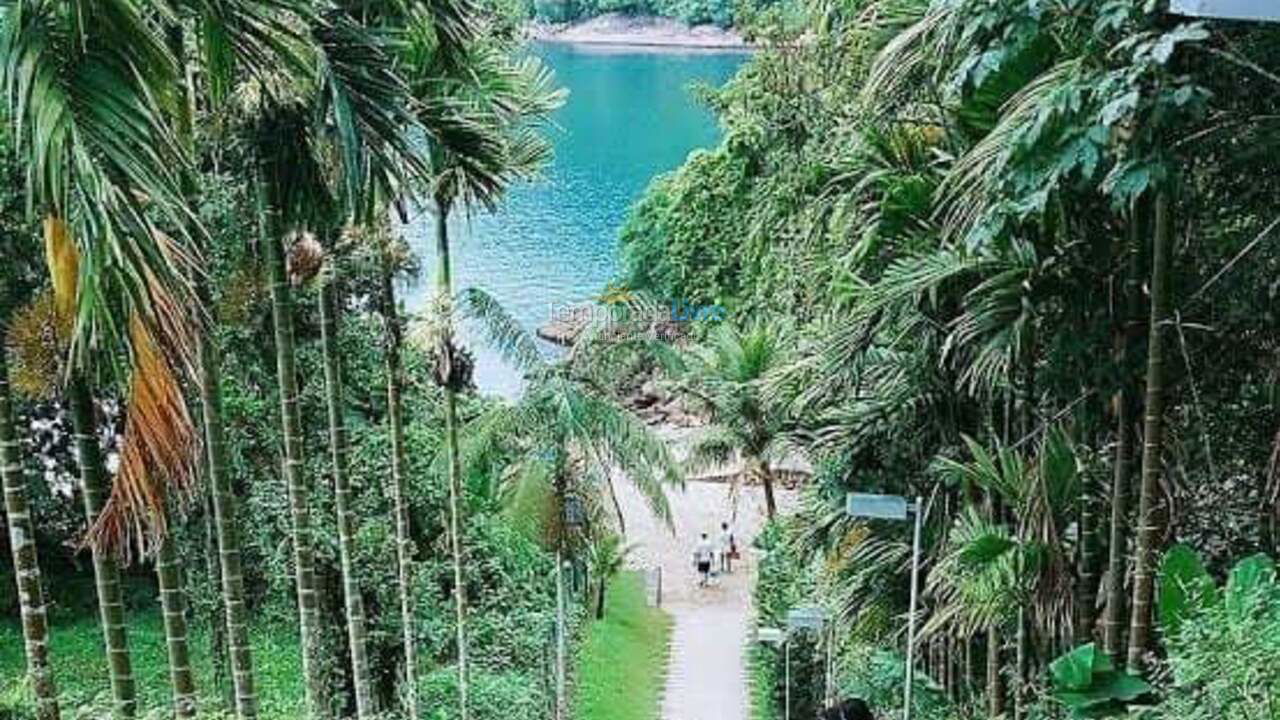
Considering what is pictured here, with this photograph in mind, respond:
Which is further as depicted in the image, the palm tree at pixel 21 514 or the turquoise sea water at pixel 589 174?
the turquoise sea water at pixel 589 174

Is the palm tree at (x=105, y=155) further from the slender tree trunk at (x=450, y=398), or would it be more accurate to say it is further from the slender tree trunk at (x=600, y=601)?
the slender tree trunk at (x=600, y=601)

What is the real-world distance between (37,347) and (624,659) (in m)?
12.2

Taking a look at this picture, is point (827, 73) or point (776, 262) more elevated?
point (827, 73)

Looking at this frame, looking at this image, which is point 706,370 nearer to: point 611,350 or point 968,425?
point 611,350

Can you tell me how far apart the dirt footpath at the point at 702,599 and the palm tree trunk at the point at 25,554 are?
7609mm

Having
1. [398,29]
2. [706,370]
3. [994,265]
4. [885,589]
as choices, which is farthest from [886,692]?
[706,370]

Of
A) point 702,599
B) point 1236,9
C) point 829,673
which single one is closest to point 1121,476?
point 1236,9

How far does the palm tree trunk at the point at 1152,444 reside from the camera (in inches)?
188

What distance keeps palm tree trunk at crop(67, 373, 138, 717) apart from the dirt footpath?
7807 mm

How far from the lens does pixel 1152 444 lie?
16.2 feet

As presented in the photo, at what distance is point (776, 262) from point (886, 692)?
312 inches

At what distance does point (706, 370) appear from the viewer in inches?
707

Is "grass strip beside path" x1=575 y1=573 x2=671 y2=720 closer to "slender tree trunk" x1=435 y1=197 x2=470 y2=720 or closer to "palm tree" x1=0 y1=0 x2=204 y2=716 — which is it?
"slender tree trunk" x1=435 y1=197 x2=470 y2=720

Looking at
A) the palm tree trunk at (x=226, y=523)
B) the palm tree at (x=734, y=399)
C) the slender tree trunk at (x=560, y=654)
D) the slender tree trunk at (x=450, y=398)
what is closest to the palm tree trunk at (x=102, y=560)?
the palm tree trunk at (x=226, y=523)
